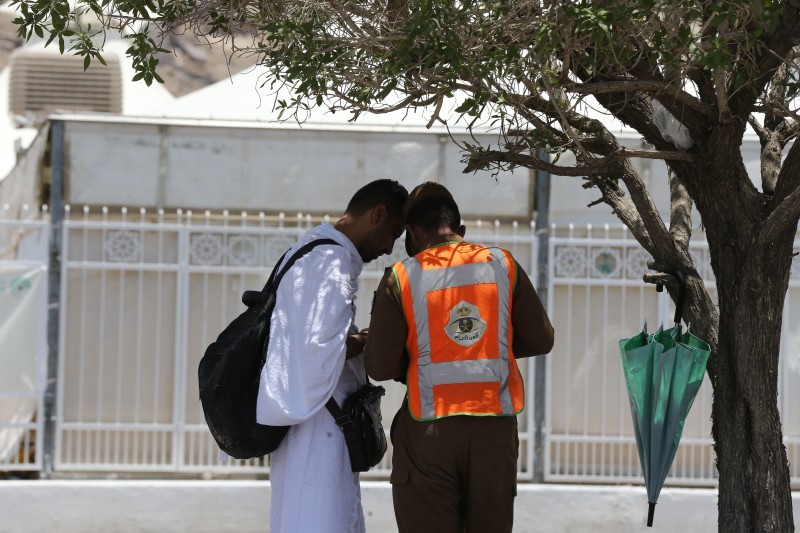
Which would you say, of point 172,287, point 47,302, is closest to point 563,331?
point 172,287

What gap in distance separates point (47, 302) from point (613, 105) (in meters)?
4.45

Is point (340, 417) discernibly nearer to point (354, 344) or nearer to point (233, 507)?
point (354, 344)

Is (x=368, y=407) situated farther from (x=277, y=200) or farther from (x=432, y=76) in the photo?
(x=277, y=200)

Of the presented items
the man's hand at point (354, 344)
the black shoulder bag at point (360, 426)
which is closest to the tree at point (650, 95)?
the man's hand at point (354, 344)

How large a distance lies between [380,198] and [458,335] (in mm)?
609

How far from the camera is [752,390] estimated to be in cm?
357

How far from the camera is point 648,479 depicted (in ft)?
12.3

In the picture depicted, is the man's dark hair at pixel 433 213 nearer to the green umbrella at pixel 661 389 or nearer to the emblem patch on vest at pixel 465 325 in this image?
the emblem patch on vest at pixel 465 325

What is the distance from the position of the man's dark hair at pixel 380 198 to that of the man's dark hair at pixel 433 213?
15 centimetres

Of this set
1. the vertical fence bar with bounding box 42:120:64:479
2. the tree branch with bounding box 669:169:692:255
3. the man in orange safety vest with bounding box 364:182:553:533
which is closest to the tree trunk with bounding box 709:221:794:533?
the tree branch with bounding box 669:169:692:255

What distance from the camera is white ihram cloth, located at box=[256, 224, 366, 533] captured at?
3.67 meters

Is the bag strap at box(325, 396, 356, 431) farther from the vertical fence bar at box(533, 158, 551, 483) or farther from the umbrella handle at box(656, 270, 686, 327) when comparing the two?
the vertical fence bar at box(533, 158, 551, 483)

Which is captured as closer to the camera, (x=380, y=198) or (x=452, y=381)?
(x=452, y=381)

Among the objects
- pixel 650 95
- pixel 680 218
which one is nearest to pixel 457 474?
pixel 680 218
